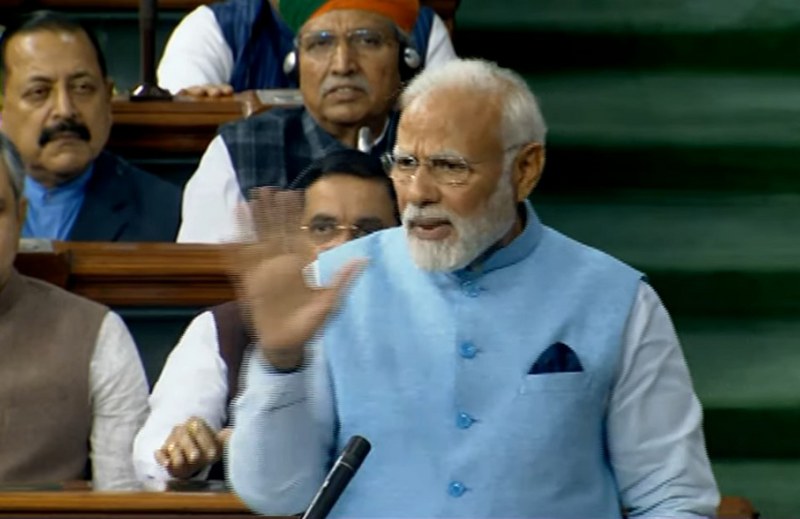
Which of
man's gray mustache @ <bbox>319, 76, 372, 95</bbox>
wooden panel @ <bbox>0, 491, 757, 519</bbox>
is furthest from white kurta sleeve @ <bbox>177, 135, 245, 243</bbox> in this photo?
wooden panel @ <bbox>0, 491, 757, 519</bbox>

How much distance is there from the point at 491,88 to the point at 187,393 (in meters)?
0.90

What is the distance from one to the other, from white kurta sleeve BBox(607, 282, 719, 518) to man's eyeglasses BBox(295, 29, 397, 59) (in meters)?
1.74

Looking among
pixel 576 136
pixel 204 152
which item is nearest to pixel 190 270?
pixel 204 152

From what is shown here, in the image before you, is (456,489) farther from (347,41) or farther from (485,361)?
(347,41)

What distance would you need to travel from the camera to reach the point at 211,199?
489 centimetres

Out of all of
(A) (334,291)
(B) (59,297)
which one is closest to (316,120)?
(B) (59,297)

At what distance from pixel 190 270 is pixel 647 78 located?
2.09 meters

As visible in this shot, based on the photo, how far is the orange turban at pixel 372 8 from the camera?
5.02m

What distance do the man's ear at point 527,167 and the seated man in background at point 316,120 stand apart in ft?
4.69

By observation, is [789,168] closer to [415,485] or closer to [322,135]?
[322,135]

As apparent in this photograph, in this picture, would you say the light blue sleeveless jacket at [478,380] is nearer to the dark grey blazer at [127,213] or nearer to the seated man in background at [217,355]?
the seated man in background at [217,355]

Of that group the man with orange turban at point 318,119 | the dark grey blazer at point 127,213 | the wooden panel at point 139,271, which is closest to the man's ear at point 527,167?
the wooden panel at point 139,271

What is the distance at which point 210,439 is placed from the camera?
387 centimetres

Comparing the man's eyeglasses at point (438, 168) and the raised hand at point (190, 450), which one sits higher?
the man's eyeglasses at point (438, 168)
